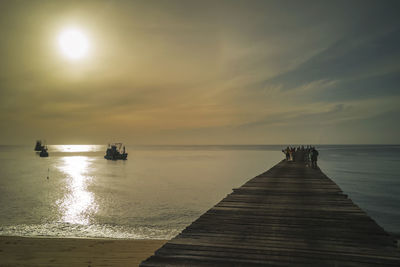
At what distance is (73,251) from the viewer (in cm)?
1159

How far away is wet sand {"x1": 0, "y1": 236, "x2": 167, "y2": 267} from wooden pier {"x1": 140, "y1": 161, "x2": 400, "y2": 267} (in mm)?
4858

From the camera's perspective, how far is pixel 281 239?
5691 millimetres

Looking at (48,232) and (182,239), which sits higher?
(182,239)

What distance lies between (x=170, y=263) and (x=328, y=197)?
8490mm

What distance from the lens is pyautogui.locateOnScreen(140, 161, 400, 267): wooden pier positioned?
15.1 feet

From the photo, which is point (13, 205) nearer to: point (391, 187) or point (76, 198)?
point (76, 198)

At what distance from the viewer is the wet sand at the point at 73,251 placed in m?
10.3

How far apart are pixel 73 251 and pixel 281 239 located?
380 inches

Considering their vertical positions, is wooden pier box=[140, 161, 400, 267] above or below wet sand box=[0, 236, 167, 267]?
above

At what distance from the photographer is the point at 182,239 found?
221 inches

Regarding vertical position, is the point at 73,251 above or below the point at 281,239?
below

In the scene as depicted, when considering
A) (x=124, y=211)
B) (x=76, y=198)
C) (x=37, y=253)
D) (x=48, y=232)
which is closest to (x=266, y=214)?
(x=37, y=253)

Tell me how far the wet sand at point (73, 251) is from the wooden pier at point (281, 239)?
4.86 metres

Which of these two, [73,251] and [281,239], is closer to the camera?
[281,239]
